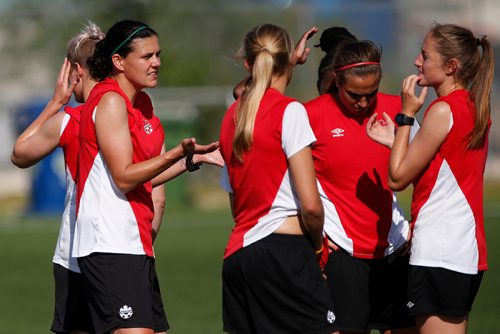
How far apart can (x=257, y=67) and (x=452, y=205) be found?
125 cm

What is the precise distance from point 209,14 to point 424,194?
2402cm

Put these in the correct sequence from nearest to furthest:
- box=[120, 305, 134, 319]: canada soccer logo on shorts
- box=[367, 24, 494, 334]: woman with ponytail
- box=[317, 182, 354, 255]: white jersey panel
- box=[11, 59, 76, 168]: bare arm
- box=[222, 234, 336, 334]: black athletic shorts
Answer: box=[222, 234, 336, 334]: black athletic shorts, box=[367, 24, 494, 334]: woman with ponytail, box=[120, 305, 134, 319]: canada soccer logo on shorts, box=[317, 182, 354, 255]: white jersey panel, box=[11, 59, 76, 168]: bare arm

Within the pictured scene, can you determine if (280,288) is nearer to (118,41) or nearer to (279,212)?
(279,212)

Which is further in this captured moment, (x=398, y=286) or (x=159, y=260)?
(x=159, y=260)

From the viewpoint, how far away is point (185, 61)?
1070 inches

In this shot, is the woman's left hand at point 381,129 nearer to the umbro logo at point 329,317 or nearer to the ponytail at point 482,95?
the ponytail at point 482,95

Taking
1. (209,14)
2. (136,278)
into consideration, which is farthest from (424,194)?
(209,14)

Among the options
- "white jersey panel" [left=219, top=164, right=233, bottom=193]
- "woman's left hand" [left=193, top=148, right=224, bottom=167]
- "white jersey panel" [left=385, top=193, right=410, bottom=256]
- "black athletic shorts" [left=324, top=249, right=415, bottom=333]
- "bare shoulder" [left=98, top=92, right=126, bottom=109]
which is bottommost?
"black athletic shorts" [left=324, top=249, right=415, bottom=333]

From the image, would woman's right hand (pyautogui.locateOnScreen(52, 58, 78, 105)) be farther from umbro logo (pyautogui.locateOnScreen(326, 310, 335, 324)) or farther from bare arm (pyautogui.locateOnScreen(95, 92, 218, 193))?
umbro logo (pyautogui.locateOnScreen(326, 310, 335, 324))

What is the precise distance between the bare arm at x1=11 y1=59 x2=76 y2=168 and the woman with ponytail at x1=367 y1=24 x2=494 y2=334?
2006 millimetres

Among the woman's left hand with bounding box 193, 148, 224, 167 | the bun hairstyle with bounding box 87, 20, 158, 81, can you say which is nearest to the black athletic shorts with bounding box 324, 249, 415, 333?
the woman's left hand with bounding box 193, 148, 224, 167

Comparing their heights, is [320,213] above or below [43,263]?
above

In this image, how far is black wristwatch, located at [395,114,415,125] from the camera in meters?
5.32

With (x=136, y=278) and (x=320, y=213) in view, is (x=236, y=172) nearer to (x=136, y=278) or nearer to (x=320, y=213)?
(x=320, y=213)
